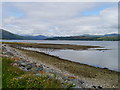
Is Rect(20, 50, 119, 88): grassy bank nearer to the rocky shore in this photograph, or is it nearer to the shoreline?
the shoreline

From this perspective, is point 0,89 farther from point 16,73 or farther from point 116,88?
point 116,88

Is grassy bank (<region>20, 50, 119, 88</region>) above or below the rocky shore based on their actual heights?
below

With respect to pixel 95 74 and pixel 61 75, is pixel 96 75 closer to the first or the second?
pixel 95 74

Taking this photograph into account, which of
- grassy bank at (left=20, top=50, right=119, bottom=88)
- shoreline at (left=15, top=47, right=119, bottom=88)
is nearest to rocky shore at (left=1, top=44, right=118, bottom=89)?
shoreline at (left=15, top=47, right=119, bottom=88)

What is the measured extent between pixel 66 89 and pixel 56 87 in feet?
2.61

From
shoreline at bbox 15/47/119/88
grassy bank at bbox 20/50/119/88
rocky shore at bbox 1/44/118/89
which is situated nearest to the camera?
rocky shore at bbox 1/44/118/89

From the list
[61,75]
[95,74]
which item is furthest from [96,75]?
[61,75]

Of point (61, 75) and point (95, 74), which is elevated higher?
point (61, 75)

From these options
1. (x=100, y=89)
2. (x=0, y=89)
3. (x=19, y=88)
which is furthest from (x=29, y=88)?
(x=100, y=89)

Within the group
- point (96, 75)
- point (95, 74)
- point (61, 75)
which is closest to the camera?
point (61, 75)

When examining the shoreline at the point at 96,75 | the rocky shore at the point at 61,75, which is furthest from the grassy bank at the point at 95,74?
the rocky shore at the point at 61,75

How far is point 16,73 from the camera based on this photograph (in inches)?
415

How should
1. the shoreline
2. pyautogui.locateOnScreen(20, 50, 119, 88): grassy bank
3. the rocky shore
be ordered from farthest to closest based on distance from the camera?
1. pyautogui.locateOnScreen(20, 50, 119, 88): grassy bank
2. the shoreline
3. the rocky shore

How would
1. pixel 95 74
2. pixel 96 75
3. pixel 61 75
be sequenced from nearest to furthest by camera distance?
pixel 61 75 → pixel 96 75 → pixel 95 74
